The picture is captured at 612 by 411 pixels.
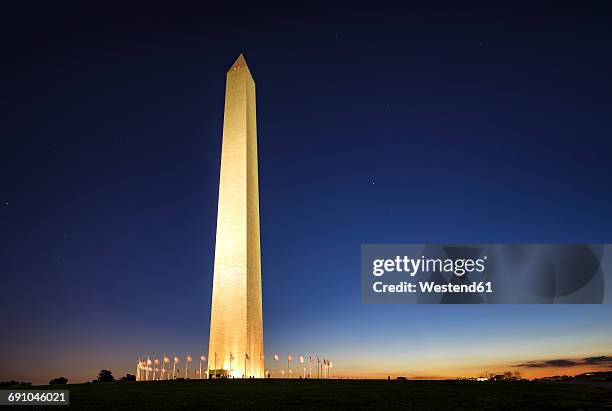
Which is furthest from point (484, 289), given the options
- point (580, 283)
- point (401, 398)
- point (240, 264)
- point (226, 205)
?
point (226, 205)

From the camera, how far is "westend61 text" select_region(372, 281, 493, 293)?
3409 cm

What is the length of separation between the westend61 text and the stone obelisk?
1589cm

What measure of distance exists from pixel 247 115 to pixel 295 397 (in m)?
35.0

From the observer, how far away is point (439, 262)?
34.6m

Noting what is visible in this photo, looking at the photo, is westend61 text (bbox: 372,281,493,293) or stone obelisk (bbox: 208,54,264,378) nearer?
westend61 text (bbox: 372,281,493,293)

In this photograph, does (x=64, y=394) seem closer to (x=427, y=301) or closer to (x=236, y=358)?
(x=427, y=301)

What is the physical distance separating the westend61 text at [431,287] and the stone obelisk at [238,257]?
15.9 meters

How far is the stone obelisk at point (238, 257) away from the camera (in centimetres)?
4691

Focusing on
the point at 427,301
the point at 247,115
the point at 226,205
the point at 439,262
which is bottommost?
the point at 427,301
